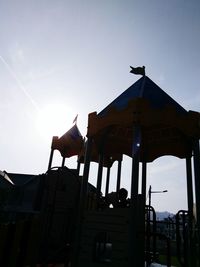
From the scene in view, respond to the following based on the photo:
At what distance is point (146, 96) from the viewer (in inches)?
253

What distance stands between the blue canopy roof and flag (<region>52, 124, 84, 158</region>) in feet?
15.3

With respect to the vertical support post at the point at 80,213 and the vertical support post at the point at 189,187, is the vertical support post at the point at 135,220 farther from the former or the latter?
the vertical support post at the point at 189,187

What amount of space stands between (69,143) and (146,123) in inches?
249

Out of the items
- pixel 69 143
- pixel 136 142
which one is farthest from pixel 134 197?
pixel 69 143

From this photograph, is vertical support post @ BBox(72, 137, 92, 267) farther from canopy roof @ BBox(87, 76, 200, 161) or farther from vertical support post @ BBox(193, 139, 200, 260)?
vertical support post @ BBox(193, 139, 200, 260)

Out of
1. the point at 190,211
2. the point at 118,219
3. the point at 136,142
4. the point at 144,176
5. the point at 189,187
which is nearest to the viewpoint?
the point at 118,219

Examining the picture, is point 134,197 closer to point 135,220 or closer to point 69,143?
point 135,220

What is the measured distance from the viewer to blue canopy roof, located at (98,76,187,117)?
6.27m

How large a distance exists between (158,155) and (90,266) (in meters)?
5.05

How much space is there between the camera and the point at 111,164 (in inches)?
420

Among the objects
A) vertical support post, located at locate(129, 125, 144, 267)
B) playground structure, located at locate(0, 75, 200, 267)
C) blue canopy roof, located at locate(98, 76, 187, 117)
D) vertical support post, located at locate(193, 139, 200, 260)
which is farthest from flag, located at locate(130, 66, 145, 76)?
vertical support post, located at locate(193, 139, 200, 260)

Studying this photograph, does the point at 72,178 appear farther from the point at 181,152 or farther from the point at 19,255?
the point at 181,152

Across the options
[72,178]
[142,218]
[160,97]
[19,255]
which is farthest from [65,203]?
[160,97]

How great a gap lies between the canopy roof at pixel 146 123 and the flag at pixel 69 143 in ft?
8.15
